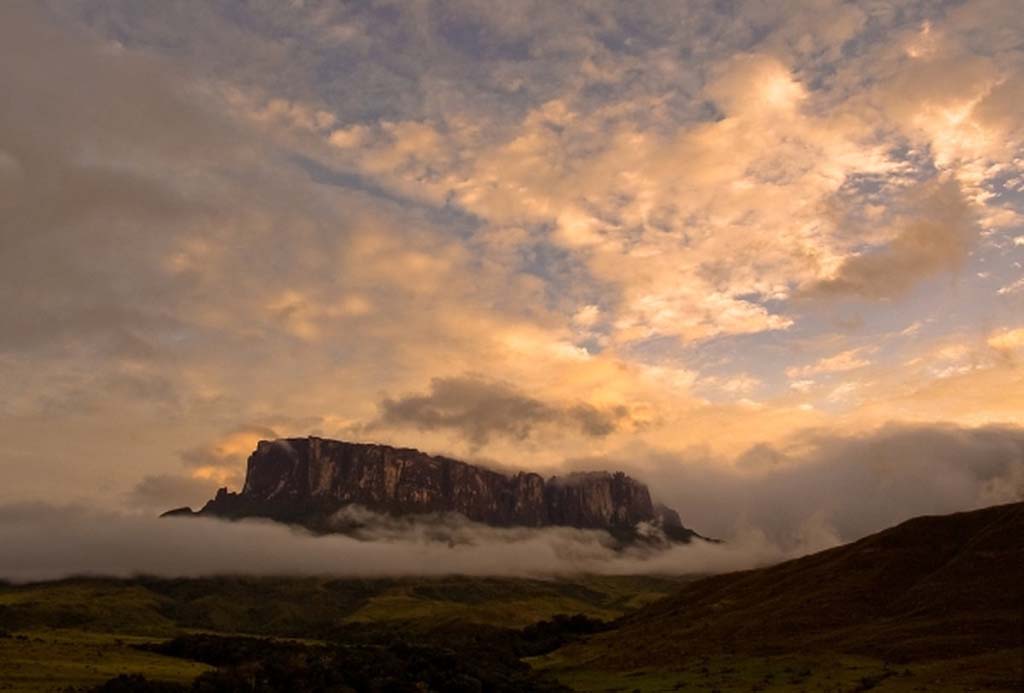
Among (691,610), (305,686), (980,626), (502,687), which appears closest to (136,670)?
(305,686)

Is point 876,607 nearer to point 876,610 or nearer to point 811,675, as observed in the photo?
point 876,610

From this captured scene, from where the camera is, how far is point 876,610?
439ft

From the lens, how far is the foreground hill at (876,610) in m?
106

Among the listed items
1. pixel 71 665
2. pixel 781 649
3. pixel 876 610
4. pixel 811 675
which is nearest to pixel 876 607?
pixel 876 610

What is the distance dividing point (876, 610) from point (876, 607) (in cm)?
152

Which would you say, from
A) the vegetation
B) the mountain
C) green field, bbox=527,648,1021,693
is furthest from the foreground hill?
green field, bbox=527,648,1021,693

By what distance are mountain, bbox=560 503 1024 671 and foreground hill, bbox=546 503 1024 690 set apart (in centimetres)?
27

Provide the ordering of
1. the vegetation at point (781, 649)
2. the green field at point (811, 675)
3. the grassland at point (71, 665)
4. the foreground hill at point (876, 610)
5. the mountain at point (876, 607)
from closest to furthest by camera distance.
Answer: the green field at point (811, 675), the vegetation at point (781, 649), the foreground hill at point (876, 610), the mountain at point (876, 607), the grassland at point (71, 665)

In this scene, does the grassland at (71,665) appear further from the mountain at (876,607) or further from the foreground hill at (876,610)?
the mountain at (876,607)

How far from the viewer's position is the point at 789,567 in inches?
7185

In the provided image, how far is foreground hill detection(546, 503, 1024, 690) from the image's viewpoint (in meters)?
106

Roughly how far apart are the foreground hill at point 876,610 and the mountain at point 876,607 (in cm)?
27

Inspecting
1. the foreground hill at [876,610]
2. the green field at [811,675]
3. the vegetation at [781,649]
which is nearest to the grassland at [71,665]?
the vegetation at [781,649]

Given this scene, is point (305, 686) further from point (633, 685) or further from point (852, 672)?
point (852, 672)
